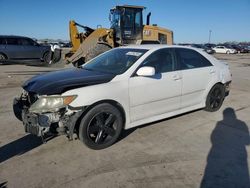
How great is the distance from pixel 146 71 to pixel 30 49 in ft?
48.2

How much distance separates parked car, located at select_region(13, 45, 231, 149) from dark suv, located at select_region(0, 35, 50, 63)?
13.1 m

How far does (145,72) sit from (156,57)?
72 centimetres

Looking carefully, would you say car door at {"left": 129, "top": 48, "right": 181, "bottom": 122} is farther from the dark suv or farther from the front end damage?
the dark suv

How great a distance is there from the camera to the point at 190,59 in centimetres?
554

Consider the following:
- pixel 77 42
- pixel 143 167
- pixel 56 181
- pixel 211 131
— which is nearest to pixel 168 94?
pixel 211 131

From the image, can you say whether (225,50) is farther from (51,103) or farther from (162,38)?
(51,103)

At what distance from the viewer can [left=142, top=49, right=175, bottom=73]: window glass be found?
484cm

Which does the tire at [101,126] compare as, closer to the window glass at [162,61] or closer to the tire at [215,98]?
the window glass at [162,61]

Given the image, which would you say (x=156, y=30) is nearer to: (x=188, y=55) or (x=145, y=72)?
(x=188, y=55)

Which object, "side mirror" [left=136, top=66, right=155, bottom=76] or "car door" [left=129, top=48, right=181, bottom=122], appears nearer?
"side mirror" [left=136, top=66, right=155, bottom=76]

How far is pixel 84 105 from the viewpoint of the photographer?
3850mm

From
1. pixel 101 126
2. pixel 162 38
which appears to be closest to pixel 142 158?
pixel 101 126

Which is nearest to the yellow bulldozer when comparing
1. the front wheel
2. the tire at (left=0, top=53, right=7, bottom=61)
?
the front wheel

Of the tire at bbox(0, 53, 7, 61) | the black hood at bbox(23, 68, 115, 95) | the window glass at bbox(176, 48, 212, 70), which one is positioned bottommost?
the tire at bbox(0, 53, 7, 61)
